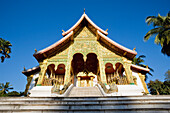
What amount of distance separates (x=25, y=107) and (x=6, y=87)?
26.7 m

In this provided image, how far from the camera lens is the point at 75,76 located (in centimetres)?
1273

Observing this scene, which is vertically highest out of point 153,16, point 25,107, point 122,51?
point 153,16

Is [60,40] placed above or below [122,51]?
above

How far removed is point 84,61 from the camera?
1042 cm

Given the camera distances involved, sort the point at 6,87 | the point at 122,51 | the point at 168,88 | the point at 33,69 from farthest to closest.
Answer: the point at 6,87 < the point at 168,88 < the point at 33,69 < the point at 122,51

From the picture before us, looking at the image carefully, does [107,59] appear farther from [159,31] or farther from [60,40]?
[159,31]

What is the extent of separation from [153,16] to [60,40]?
12.5 m

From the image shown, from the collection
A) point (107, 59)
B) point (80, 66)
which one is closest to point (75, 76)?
point (80, 66)

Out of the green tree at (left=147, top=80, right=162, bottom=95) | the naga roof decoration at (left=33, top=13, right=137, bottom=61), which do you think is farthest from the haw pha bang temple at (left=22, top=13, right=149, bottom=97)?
the green tree at (left=147, top=80, right=162, bottom=95)

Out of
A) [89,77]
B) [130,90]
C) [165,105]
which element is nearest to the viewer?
[165,105]

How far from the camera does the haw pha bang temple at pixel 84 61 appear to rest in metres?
9.02

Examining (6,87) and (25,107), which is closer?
(25,107)

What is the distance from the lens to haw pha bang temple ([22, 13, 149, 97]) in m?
9.02

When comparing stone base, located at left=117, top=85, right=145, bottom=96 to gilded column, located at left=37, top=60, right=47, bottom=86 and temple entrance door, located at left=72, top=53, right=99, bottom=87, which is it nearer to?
temple entrance door, located at left=72, top=53, right=99, bottom=87
